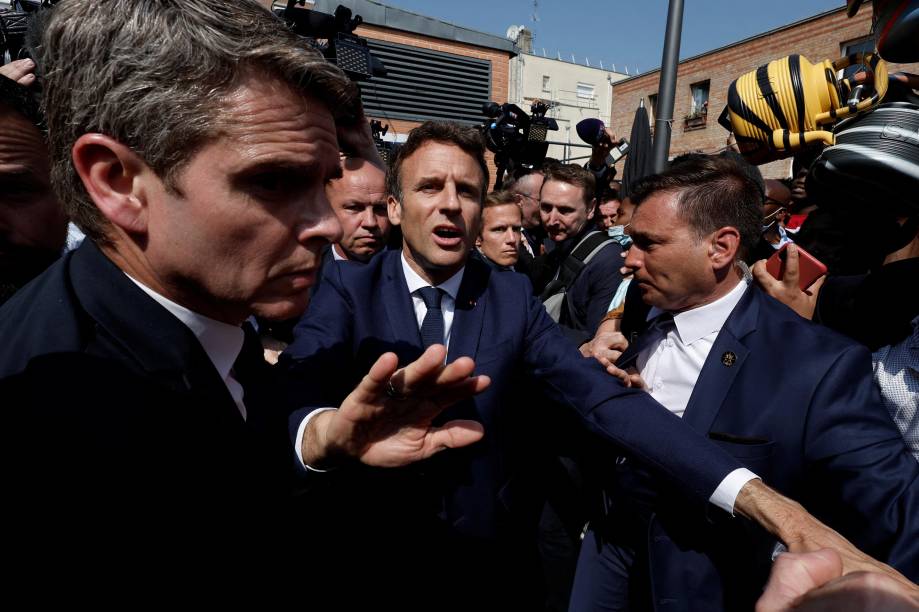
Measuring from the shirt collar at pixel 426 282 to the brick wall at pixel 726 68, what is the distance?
17438 millimetres

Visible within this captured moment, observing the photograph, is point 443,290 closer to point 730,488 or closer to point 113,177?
point 730,488

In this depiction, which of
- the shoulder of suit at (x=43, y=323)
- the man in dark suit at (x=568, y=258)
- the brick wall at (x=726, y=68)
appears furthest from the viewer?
the brick wall at (x=726, y=68)

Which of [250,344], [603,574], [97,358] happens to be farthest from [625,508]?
[97,358]

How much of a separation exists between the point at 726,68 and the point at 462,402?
76.9ft

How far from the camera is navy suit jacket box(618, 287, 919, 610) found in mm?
1598

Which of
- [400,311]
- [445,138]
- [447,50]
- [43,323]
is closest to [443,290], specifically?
[400,311]

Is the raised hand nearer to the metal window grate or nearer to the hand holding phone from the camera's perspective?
the hand holding phone

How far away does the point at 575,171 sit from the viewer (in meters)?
4.86

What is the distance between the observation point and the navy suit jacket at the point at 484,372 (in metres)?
1.84

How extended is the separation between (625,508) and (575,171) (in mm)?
3258

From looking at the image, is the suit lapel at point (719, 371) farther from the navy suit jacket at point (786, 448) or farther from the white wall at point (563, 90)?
the white wall at point (563, 90)

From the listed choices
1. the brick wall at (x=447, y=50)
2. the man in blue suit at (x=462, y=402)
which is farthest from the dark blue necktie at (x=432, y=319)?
the brick wall at (x=447, y=50)

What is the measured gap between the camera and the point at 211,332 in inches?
45.7

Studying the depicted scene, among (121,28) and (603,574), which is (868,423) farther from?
(121,28)
